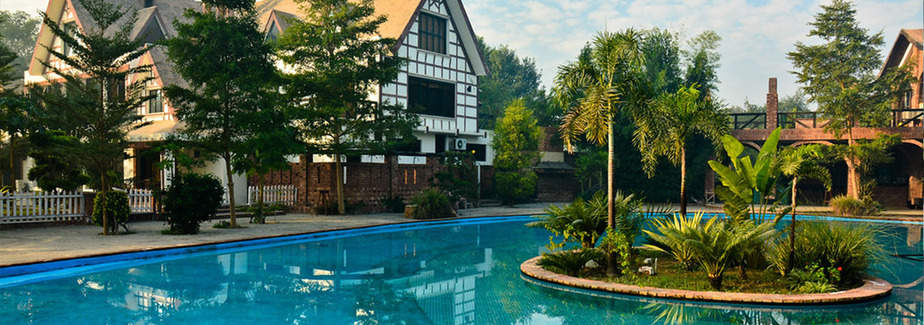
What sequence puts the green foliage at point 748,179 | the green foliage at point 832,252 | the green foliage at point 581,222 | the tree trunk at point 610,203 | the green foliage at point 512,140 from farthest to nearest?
the green foliage at point 512,140
the green foliage at point 581,222
the green foliage at point 748,179
the tree trunk at point 610,203
the green foliage at point 832,252

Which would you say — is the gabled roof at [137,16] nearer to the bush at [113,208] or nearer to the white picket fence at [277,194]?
the white picket fence at [277,194]

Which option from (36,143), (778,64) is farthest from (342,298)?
(778,64)

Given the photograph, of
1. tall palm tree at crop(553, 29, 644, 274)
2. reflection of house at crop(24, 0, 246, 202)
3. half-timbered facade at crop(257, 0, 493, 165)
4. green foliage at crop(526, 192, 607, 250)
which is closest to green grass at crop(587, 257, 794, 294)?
tall palm tree at crop(553, 29, 644, 274)

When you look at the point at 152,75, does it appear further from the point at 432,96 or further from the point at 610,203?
the point at 610,203

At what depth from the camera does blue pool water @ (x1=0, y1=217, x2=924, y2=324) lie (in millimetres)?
8297

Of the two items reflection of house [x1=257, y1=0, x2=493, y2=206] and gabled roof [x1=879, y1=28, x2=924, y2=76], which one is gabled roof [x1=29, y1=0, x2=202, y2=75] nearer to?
reflection of house [x1=257, y1=0, x2=493, y2=206]

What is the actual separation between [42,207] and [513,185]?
1858 centimetres

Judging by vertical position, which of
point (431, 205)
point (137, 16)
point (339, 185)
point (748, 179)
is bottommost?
point (431, 205)

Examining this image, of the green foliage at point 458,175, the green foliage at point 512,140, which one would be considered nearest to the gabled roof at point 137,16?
the green foliage at point 458,175

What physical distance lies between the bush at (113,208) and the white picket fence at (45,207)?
21.5 inches

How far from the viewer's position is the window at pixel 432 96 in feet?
90.8

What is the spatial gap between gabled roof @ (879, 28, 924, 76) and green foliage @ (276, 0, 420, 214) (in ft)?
95.4

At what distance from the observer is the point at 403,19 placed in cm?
2694

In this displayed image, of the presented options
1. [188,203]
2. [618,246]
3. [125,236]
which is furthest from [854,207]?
[125,236]
